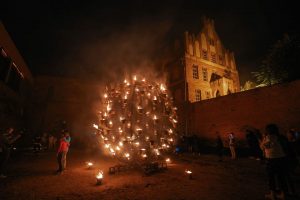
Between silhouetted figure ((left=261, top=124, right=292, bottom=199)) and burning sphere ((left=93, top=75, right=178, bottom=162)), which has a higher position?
burning sphere ((left=93, top=75, right=178, bottom=162))

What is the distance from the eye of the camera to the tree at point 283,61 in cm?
1784

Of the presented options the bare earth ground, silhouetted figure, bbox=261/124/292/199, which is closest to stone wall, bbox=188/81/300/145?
the bare earth ground

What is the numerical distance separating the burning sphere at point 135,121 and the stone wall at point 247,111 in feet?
32.9

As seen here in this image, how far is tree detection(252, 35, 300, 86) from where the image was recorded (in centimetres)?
1784

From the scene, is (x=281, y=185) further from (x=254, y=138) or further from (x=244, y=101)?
(x=244, y=101)

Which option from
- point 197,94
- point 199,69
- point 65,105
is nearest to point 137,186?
point 197,94

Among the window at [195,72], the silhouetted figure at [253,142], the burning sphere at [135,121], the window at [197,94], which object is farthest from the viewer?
the window at [195,72]

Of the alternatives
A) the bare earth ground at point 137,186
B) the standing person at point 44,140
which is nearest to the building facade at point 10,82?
the standing person at point 44,140

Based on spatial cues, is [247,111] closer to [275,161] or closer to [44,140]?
[275,161]

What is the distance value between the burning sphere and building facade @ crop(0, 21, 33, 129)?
11171mm

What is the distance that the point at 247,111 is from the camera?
651 inches

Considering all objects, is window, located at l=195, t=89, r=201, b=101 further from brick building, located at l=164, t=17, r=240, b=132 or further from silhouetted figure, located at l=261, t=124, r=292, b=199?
silhouetted figure, located at l=261, t=124, r=292, b=199

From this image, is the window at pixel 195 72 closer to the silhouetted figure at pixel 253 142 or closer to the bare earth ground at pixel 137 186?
the silhouetted figure at pixel 253 142

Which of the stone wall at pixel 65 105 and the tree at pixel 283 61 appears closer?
the tree at pixel 283 61
